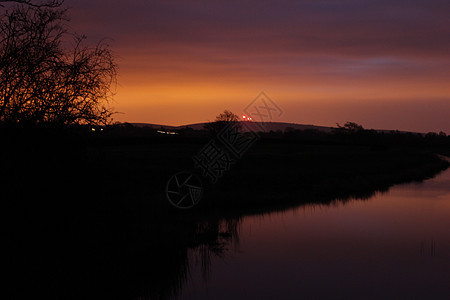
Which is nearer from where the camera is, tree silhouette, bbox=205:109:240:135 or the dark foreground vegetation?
the dark foreground vegetation

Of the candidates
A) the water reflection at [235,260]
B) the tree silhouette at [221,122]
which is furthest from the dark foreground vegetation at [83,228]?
the tree silhouette at [221,122]

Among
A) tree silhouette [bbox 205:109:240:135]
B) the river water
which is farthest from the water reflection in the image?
tree silhouette [bbox 205:109:240:135]

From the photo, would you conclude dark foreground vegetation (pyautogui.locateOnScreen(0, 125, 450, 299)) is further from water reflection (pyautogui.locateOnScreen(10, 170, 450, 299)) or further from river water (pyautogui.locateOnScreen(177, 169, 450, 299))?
river water (pyautogui.locateOnScreen(177, 169, 450, 299))

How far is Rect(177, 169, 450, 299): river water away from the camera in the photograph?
11.3 meters

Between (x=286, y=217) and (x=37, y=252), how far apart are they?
12.8 meters

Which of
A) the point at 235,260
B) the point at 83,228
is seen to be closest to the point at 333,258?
the point at 235,260

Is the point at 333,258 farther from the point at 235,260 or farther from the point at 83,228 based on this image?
the point at 83,228

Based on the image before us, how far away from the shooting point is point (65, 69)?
1076 centimetres

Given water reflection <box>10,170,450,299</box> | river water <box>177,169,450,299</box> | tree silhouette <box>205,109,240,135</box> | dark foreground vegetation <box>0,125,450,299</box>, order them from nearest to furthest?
dark foreground vegetation <box>0,125,450,299</box>
water reflection <box>10,170,450,299</box>
river water <box>177,169,450,299</box>
tree silhouette <box>205,109,240,135</box>

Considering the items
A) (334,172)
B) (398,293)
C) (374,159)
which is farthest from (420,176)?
(398,293)

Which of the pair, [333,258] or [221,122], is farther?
[221,122]

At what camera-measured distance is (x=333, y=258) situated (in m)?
14.1

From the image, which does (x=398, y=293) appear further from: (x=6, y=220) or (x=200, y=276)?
(x=6, y=220)

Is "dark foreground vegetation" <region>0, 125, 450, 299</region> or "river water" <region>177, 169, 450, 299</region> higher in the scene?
"dark foreground vegetation" <region>0, 125, 450, 299</region>
